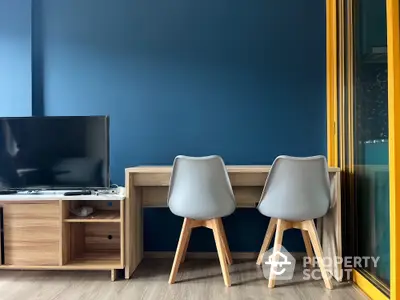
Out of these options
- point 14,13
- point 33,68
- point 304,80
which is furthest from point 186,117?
point 14,13

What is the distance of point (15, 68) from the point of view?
329 centimetres

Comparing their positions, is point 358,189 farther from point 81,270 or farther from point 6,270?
point 6,270

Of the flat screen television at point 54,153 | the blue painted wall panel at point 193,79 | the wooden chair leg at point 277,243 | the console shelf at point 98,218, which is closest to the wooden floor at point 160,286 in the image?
the wooden chair leg at point 277,243

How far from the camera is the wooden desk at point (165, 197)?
269 centimetres

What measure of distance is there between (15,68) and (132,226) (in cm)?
169

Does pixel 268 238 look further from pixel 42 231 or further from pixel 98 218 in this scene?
pixel 42 231

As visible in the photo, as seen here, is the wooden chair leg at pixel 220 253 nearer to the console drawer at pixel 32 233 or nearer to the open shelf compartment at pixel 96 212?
the open shelf compartment at pixel 96 212

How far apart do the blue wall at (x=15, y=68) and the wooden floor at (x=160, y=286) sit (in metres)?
1.34

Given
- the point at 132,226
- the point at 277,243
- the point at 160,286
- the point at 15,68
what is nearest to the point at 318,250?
the point at 277,243

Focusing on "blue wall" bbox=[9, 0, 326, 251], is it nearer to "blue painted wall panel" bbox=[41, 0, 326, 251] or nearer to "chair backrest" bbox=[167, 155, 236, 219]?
"blue painted wall panel" bbox=[41, 0, 326, 251]

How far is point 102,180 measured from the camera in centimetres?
283

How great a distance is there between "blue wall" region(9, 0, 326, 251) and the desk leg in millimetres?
276

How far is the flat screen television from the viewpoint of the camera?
2842 millimetres

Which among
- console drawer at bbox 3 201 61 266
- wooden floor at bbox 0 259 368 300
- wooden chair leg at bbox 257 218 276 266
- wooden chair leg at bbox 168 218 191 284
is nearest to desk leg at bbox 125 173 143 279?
wooden floor at bbox 0 259 368 300
